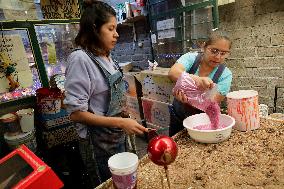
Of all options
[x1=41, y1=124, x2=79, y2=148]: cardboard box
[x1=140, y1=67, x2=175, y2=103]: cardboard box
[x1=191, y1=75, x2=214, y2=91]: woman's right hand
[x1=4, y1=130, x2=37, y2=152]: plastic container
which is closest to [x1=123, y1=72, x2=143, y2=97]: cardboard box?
[x1=140, y1=67, x2=175, y2=103]: cardboard box

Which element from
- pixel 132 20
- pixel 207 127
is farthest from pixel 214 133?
pixel 132 20

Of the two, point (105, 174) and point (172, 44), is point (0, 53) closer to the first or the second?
point (105, 174)

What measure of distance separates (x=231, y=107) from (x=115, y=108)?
2.61ft

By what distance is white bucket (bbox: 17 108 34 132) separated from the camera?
7.43 feet

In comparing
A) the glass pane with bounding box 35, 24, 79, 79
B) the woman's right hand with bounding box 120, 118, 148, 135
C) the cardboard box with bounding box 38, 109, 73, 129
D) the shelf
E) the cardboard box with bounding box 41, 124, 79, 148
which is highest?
the shelf

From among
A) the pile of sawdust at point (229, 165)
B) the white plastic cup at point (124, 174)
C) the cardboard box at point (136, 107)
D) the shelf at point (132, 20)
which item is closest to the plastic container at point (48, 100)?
the pile of sawdust at point (229, 165)

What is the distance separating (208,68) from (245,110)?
0.55 m

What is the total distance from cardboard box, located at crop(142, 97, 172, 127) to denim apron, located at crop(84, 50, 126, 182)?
204 centimetres

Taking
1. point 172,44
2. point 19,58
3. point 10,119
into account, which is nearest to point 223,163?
point 10,119

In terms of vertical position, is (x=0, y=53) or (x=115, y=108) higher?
(x=0, y=53)

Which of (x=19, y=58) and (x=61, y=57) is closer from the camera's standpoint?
(x=19, y=58)

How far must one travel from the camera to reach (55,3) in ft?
8.79

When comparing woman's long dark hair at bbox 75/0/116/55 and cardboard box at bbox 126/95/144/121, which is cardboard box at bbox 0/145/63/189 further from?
cardboard box at bbox 126/95/144/121

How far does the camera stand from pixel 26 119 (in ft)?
7.50
